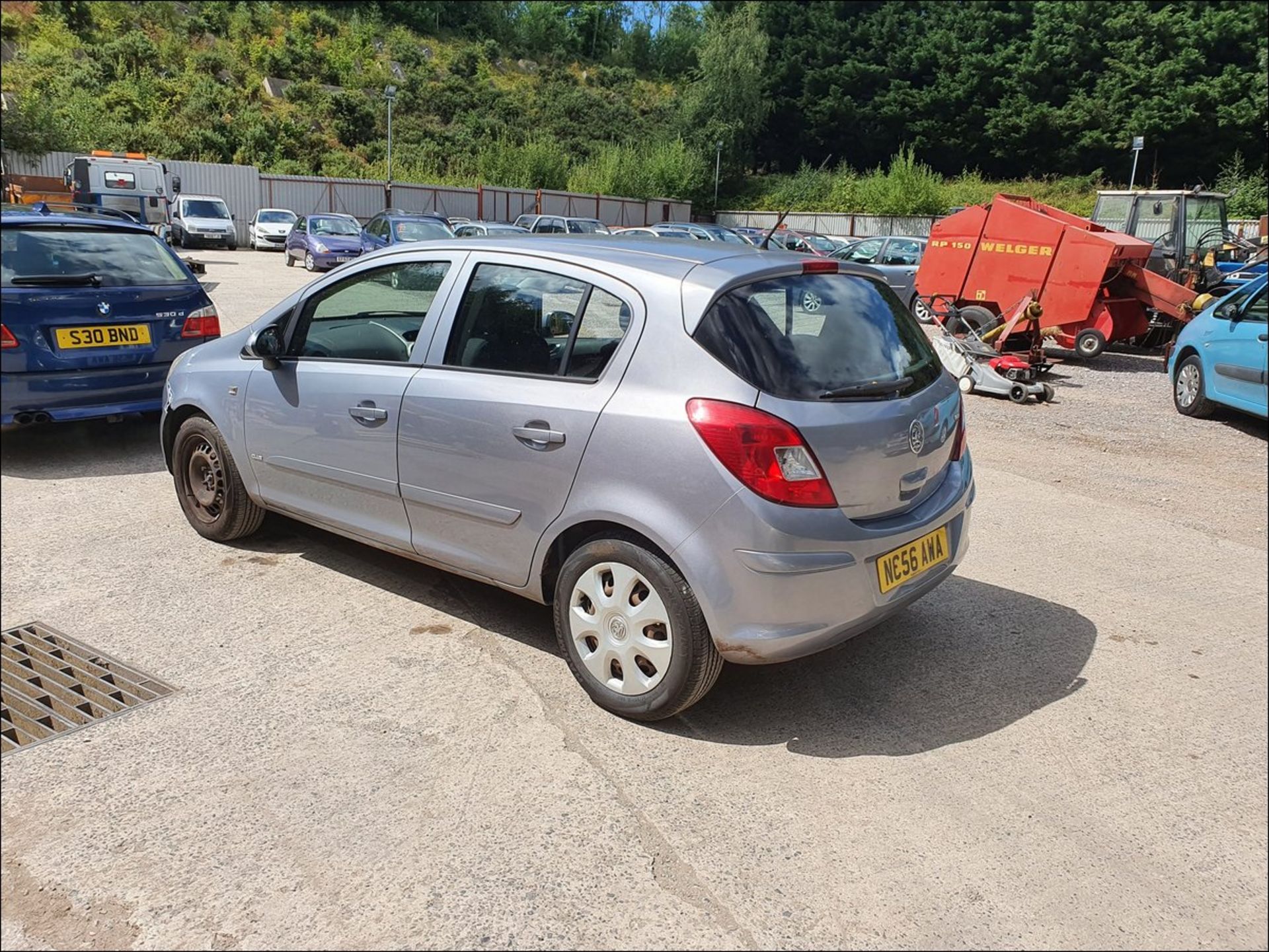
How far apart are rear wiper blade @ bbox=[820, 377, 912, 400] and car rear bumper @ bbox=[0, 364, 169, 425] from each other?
2294 millimetres

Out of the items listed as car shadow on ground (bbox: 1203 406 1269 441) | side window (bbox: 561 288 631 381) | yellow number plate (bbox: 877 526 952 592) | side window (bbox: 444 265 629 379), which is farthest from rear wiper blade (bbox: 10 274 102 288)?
car shadow on ground (bbox: 1203 406 1269 441)

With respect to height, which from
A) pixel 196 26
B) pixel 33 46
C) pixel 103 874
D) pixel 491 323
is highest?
pixel 196 26

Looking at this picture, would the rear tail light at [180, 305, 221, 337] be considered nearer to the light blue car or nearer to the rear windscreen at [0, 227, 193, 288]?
the rear windscreen at [0, 227, 193, 288]

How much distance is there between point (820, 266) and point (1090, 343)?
34.9 feet

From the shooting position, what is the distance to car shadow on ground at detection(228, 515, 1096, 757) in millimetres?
3449

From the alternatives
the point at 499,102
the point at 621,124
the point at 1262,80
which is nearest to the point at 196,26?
the point at 499,102

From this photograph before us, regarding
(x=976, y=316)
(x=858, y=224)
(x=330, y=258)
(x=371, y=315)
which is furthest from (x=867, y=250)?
(x=858, y=224)

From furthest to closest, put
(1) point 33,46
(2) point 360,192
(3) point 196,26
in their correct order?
1. (2) point 360,192
2. (3) point 196,26
3. (1) point 33,46

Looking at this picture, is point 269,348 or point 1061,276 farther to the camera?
point 1061,276

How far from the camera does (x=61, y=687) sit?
344cm

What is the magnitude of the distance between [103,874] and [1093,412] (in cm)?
986

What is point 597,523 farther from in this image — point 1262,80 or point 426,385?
point 1262,80

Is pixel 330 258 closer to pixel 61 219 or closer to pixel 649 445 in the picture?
pixel 61 219

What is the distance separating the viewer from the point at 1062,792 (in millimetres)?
2930
